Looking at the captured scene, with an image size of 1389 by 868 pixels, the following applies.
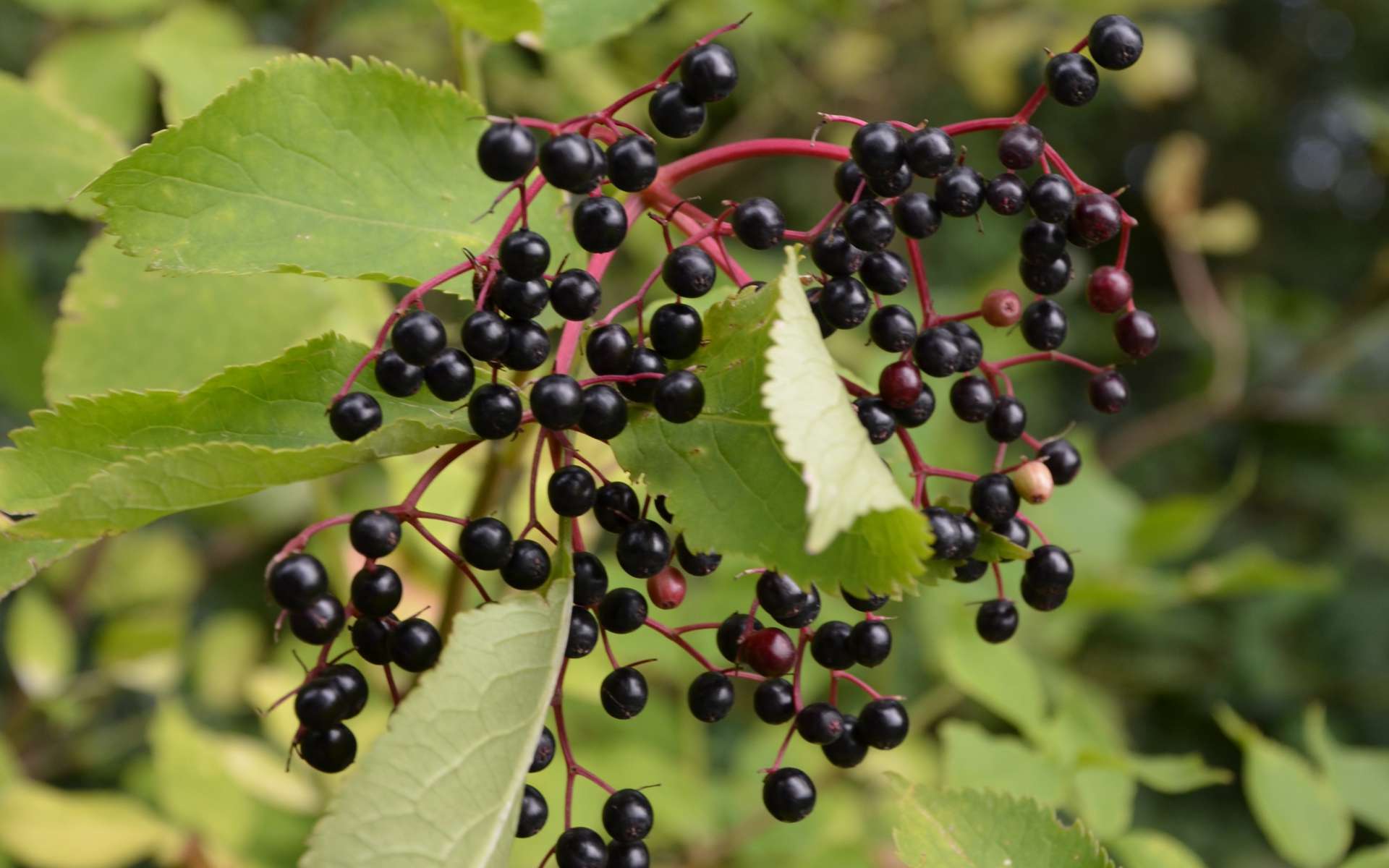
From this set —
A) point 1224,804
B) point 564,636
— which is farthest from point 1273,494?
point 564,636

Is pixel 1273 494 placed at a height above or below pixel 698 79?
below

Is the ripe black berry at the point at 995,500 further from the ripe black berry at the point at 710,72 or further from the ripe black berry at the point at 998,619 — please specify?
the ripe black berry at the point at 710,72

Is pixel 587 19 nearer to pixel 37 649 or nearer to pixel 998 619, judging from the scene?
pixel 998 619

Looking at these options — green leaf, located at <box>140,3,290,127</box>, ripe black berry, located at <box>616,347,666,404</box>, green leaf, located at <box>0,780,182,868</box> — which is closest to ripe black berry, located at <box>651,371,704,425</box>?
ripe black berry, located at <box>616,347,666,404</box>

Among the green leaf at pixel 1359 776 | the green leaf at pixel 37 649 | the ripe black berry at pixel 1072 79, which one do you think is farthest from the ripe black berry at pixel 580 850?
the green leaf at pixel 37 649

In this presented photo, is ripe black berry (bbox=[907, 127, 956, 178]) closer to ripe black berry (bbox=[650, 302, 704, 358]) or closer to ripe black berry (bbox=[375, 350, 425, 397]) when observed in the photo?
ripe black berry (bbox=[650, 302, 704, 358])

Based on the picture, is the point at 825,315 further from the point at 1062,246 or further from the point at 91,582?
the point at 91,582

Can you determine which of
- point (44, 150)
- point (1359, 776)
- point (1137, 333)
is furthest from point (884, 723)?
point (44, 150)
